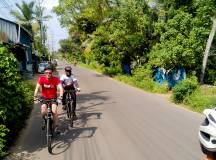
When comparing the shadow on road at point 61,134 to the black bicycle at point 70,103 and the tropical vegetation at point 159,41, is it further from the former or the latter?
the tropical vegetation at point 159,41

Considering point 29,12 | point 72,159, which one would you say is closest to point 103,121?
point 72,159

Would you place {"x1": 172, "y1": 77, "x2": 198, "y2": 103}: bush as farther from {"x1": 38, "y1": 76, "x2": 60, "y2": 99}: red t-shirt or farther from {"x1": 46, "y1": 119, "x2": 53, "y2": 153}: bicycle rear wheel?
{"x1": 46, "y1": 119, "x2": 53, "y2": 153}: bicycle rear wheel

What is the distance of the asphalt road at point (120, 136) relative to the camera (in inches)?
345

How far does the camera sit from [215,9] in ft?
83.8

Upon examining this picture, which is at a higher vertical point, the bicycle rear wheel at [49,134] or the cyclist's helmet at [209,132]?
the cyclist's helmet at [209,132]

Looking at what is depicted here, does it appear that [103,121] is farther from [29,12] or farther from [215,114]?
[29,12]

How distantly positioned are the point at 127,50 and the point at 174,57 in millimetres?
10929

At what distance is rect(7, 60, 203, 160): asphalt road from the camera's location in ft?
28.7

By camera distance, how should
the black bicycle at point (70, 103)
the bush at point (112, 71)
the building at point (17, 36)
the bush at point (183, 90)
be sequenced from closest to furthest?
the black bicycle at point (70, 103) → the bush at point (183, 90) → the building at point (17, 36) → the bush at point (112, 71)

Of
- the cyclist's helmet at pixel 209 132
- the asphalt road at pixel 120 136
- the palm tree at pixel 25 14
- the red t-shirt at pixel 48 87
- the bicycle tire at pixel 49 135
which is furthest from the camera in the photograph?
the palm tree at pixel 25 14

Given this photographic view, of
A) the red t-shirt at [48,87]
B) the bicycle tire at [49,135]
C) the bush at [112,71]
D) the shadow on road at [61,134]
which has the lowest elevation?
the bush at [112,71]

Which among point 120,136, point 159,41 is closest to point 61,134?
point 120,136

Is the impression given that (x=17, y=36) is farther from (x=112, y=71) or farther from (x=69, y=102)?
(x=69, y=102)

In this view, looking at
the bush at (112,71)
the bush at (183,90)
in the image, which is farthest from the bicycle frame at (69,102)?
the bush at (112,71)
